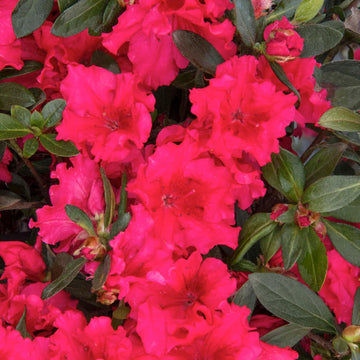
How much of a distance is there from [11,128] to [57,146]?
0.27ft

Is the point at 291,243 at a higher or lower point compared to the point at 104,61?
lower

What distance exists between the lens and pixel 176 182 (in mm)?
816

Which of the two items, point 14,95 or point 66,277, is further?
point 14,95

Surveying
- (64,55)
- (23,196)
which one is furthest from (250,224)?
(23,196)

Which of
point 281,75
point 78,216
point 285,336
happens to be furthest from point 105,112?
point 285,336

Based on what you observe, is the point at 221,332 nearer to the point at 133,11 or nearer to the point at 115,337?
the point at 115,337

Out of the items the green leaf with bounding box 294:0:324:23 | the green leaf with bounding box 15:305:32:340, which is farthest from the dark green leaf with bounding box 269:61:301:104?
the green leaf with bounding box 15:305:32:340

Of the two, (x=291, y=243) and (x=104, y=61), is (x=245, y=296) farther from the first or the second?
(x=104, y=61)

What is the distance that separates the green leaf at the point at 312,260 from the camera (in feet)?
2.83

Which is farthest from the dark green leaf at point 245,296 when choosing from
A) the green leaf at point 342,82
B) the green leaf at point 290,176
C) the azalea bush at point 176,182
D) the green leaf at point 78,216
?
the green leaf at point 342,82

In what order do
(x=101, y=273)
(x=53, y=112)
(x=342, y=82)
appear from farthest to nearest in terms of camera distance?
(x=342, y=82) < (x=53, y=112) < (x=101, y=273)

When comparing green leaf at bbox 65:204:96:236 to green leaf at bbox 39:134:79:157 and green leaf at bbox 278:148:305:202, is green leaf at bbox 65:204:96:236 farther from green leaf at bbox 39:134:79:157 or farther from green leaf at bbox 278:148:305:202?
green leaf at bbox 278:148:305:202

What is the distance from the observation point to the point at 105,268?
74 centimetres

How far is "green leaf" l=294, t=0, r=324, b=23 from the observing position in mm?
812
